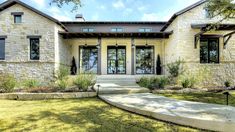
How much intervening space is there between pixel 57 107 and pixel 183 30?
1004cm

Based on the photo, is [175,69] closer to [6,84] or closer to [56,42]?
[56,42]

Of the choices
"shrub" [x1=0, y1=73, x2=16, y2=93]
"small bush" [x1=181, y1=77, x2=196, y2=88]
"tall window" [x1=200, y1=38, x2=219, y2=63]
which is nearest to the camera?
"shrub" [x1=0, y1=73, x2=16, y2=93]

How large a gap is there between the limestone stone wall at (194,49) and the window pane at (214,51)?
26 cm

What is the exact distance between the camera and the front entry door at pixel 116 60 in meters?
18.7

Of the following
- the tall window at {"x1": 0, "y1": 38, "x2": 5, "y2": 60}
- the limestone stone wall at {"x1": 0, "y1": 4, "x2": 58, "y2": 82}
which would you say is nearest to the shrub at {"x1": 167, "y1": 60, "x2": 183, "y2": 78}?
the limestone stone wall at {"x1": 0, "y1": 4, "x2": 58, "y2": 82}

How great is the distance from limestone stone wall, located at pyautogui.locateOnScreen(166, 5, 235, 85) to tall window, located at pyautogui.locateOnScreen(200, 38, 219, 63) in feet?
1.03

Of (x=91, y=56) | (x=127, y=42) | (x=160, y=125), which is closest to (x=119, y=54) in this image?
(x=127, y=42)

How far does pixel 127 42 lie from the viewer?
18656mm

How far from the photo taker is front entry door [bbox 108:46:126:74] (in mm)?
18703

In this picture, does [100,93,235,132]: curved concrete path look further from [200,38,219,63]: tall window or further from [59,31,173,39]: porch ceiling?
[59,31,173,39]: porch ceiling

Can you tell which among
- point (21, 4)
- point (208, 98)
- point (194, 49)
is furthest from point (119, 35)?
point (208, 98)

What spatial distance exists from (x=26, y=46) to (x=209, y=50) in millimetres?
12436

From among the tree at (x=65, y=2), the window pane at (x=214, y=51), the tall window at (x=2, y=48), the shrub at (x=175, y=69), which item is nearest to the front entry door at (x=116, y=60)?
the shrub at (x=175, y=69)

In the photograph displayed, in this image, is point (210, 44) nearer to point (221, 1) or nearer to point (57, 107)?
point (221, 1)
